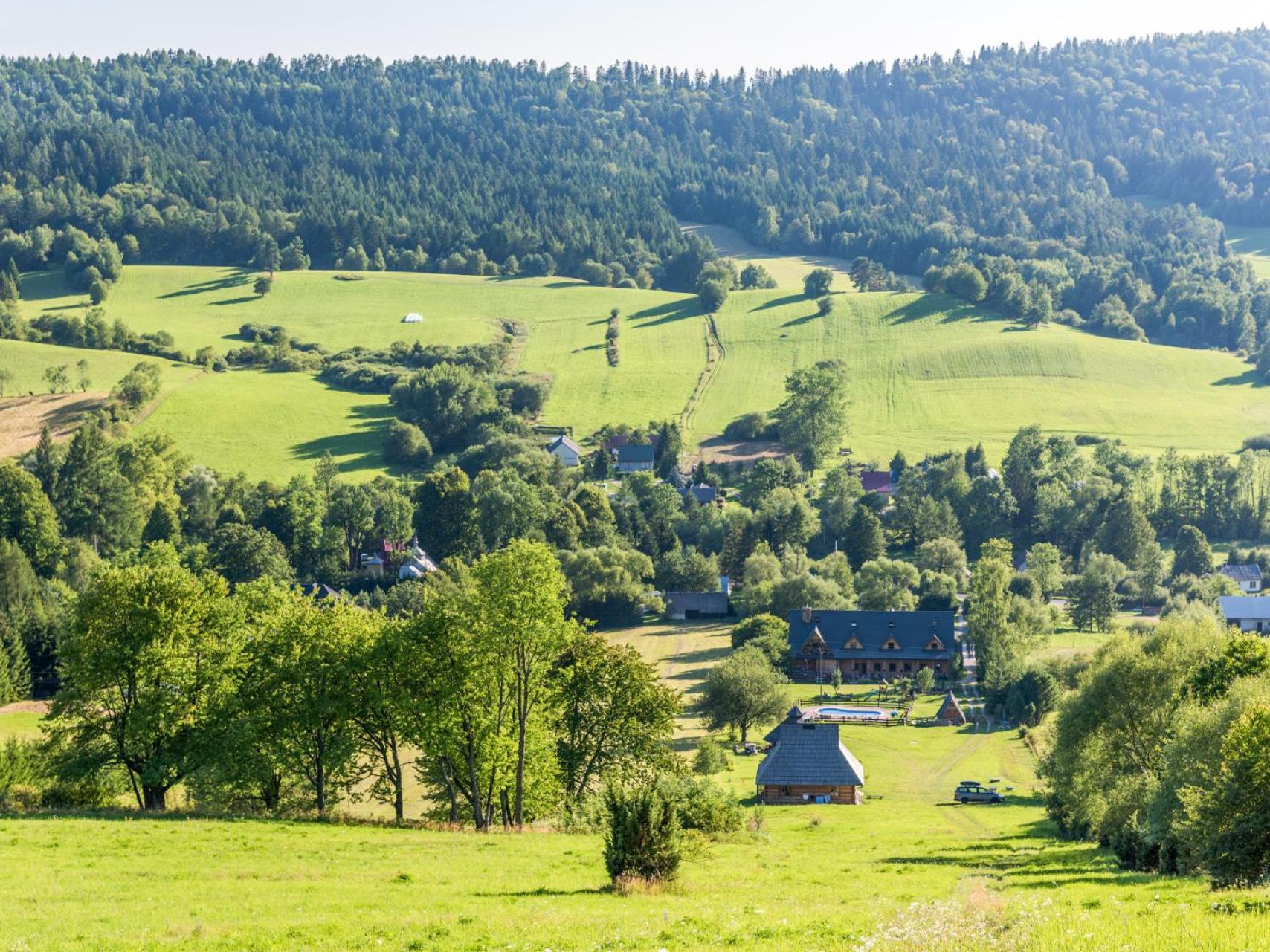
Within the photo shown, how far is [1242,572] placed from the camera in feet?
407

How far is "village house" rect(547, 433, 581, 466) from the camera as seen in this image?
150 metres

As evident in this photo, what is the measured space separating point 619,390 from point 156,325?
6682 cm

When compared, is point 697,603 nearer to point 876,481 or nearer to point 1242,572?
point 876,481

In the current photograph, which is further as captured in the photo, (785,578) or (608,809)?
(785,578)

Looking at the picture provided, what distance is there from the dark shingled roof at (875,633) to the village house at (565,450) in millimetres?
49636

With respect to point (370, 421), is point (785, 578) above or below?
below

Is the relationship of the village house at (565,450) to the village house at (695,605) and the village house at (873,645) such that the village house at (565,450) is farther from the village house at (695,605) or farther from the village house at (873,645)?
the village house at (873,645)

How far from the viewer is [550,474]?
463 ft

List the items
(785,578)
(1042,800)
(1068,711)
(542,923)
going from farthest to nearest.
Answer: (785,578), (1042,800), (1068,711), (542,923)

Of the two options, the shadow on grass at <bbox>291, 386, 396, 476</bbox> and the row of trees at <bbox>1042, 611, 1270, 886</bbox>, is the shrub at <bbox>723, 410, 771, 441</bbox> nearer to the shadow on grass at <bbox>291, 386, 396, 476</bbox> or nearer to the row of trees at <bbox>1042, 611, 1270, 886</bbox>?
the shadow on grass at <bbox>291, 386, 396, 476</bbox>

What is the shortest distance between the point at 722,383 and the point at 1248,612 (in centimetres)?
8231

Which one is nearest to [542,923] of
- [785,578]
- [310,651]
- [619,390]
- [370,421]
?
[310,651]

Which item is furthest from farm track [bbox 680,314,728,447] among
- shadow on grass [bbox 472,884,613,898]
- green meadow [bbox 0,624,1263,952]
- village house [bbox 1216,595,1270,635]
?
shadow on grass [bbox 472,884,613,898]

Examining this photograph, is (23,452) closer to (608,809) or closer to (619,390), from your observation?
(619,390)
